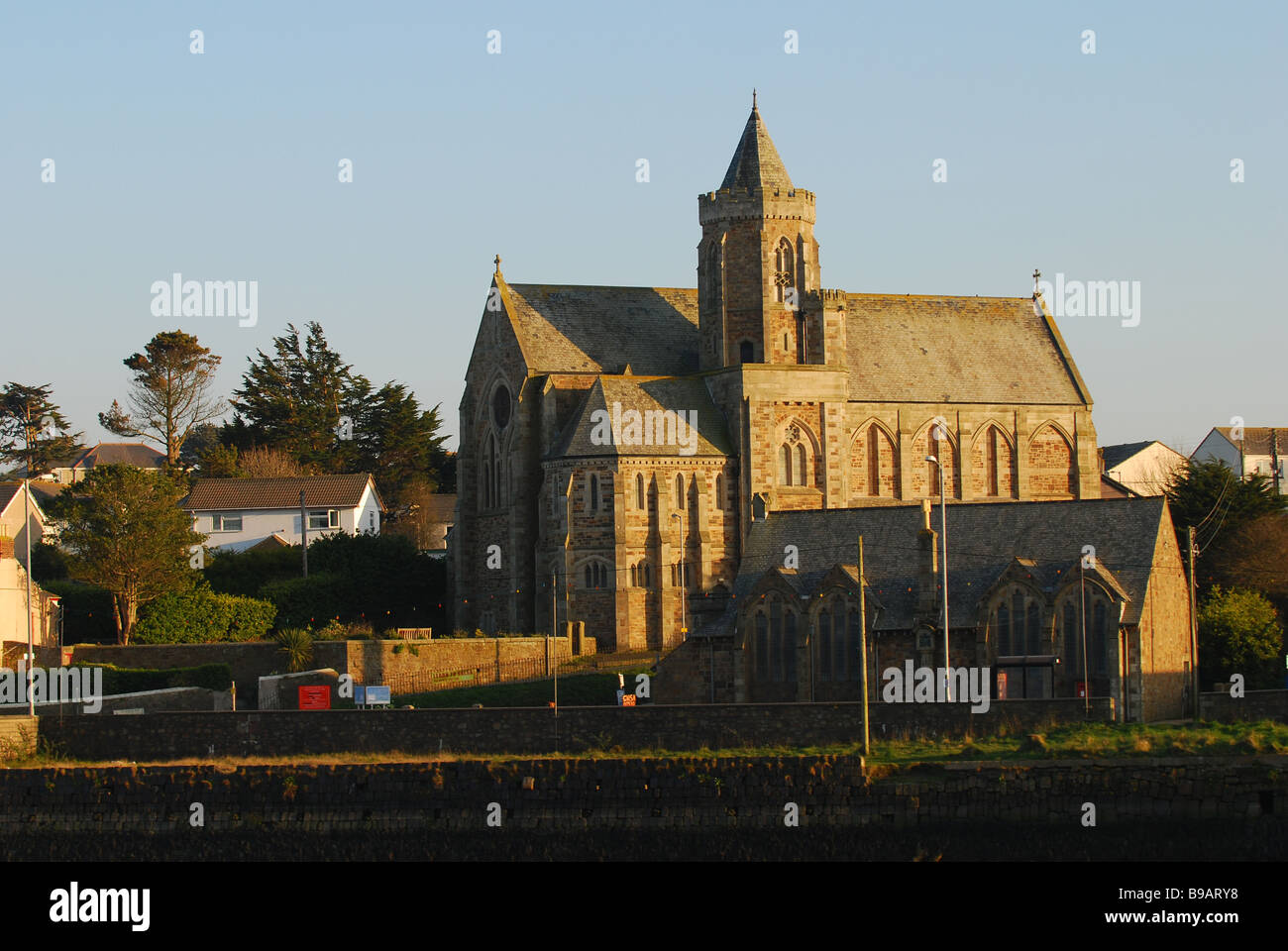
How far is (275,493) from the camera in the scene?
94438 mm

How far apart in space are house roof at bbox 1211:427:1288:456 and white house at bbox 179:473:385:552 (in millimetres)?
62950

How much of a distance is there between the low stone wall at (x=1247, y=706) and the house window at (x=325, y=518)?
166ft

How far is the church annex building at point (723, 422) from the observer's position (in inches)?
2857

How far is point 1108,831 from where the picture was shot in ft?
143

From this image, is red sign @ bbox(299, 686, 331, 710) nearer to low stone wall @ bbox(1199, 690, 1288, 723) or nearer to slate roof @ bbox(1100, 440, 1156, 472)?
low stone wall @ bbox(1199, 690, 1288, 723)

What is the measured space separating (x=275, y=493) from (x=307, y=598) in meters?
20.7

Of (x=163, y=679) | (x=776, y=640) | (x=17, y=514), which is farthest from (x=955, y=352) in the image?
(x=17, y=514)

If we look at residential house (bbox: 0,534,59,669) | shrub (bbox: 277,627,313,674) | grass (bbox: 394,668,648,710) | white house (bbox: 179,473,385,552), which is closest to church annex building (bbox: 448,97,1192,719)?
grass (bbox: 394,668,648,710)

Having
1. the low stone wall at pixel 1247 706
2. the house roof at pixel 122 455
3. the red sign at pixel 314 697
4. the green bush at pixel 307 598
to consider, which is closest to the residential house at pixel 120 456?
the house roof at pixel 122 455

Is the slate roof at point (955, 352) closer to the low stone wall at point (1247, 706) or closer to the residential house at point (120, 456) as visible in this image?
the low stone wall at point (1247, 706)

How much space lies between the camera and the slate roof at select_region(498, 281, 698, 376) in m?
77.6

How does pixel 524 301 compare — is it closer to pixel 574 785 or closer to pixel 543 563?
pixel 543 563

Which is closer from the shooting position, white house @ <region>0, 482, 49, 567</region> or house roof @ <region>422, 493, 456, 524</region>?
white house @ <region>0, 482, 49, 567</region>
